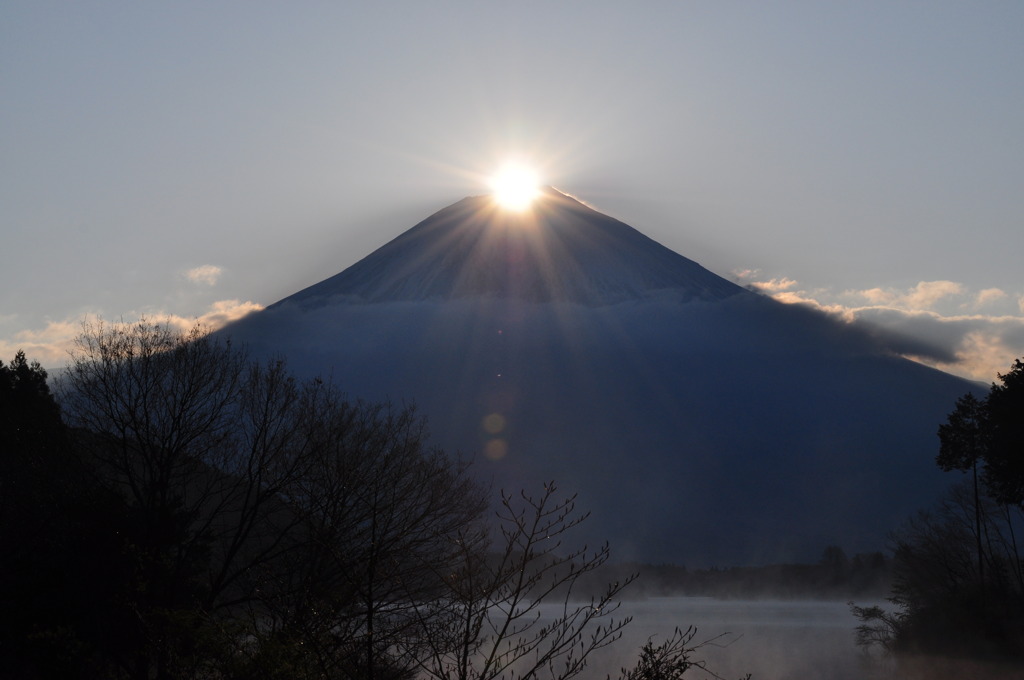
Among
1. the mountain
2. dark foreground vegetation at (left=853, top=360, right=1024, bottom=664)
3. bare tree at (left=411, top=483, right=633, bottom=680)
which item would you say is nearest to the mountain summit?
the mountain

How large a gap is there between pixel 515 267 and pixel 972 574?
11984cm

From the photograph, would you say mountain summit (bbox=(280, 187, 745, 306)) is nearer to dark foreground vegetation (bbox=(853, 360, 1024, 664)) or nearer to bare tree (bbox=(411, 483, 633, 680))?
dark foreground vegetation (bbox=(853, 360, 1024, 664))

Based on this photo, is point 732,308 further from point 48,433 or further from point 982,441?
point 48,433

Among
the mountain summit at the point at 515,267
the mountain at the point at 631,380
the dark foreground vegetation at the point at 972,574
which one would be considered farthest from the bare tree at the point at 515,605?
the mountain summit at the point at 515,267

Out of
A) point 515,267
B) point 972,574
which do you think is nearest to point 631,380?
point 515,267

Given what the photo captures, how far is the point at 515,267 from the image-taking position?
152m

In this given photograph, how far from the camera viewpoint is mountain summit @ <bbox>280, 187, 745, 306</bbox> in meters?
146

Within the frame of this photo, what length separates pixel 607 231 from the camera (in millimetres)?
154500

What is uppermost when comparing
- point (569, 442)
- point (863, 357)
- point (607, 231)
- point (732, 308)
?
point (607, 231)

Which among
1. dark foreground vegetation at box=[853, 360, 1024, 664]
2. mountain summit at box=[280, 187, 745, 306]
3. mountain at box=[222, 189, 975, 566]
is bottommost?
dark foreground vegetation at box=[853, 360, 1024, 664]

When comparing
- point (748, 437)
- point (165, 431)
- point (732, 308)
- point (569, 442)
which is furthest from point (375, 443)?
point (732, 308)

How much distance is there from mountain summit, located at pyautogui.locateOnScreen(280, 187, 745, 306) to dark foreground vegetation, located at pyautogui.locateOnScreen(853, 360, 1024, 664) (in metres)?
109

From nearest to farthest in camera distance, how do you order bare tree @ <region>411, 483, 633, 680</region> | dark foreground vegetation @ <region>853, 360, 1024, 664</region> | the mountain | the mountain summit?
bare tree @ <region>411, 483, 633, 680</region>, dark foreground vegetation @ <region>853, 360, 1024, 664</region>, the mountain, the mountain summit

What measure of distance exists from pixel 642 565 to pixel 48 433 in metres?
89.9
